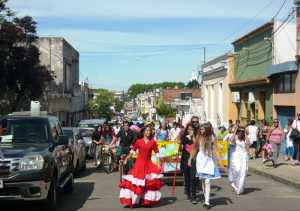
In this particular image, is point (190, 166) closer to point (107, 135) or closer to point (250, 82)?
point (107, 135)

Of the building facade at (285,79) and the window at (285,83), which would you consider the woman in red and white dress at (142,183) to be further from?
the window at (285,83)

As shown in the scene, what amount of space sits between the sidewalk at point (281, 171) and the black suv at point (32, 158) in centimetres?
674

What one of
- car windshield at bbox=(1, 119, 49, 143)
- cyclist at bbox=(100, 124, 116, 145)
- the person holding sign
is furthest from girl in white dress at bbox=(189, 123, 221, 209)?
cyclist at bbox=(100, 124, 116, 145)

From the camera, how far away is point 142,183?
1248 cm

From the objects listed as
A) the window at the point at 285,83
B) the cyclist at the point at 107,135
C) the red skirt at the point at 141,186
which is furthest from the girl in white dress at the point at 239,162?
the window at the point at 285,83

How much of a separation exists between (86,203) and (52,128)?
1697mm

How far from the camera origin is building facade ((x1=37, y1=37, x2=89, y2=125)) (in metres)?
63.1

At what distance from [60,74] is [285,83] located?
3877 centimetres

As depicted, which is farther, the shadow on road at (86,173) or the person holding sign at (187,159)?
the shadow on road at (86,173)

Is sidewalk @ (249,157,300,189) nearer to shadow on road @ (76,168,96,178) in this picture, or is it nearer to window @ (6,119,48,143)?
shadow on road @ (76,168,96,178)

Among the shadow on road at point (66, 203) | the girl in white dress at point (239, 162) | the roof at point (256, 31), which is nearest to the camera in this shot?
the shadow on road at point (66, 203)

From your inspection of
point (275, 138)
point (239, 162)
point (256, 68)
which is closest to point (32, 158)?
point (239, 162)

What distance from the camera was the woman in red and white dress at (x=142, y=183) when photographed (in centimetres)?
1250

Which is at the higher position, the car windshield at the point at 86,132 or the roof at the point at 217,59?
the roof at the point at 217,59
